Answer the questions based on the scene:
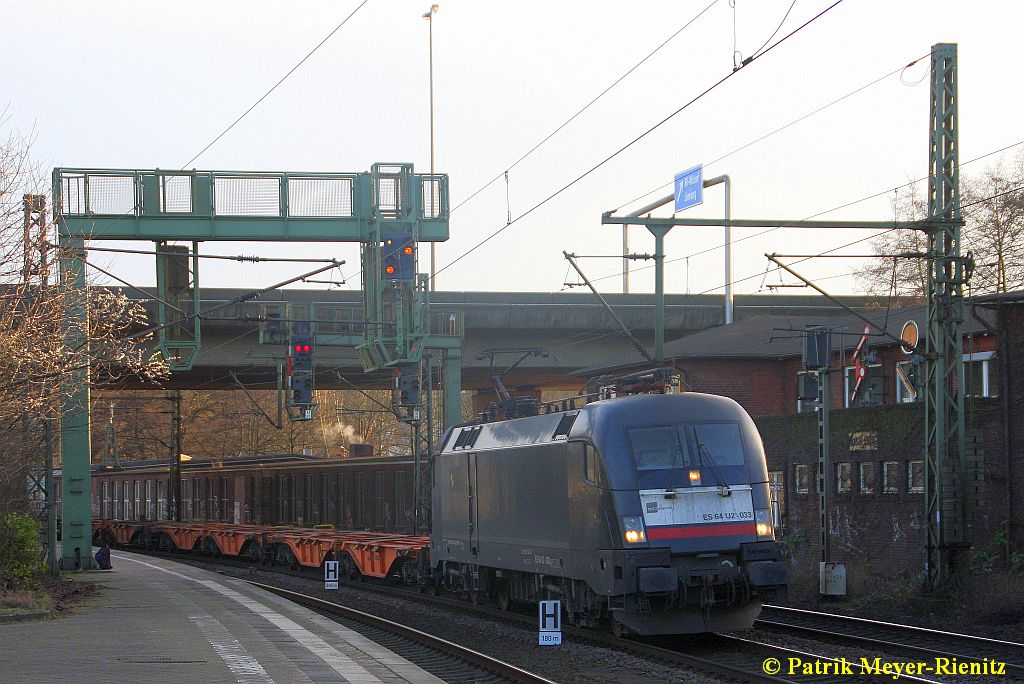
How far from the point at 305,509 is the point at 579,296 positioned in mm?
12364

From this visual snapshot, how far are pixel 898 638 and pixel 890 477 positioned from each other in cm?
1129

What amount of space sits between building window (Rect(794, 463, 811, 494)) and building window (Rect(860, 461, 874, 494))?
2350 millimetres

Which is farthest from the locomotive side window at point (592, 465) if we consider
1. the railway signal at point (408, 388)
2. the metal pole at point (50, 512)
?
the railway signal at point (408, 388)

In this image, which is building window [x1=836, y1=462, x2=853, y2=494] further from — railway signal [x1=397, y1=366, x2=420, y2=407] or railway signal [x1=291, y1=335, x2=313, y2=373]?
railway signal [x1=291, y1=335, x2=313, y2=373]

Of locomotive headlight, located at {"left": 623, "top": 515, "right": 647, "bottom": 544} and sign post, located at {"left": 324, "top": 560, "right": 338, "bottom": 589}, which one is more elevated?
locomotive headlight, located at {"left": 623, "top": 515, "right": 647, "bottom": 544}


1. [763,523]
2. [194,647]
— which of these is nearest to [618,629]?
[763,523]

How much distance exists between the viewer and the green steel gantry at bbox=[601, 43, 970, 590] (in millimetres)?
19875

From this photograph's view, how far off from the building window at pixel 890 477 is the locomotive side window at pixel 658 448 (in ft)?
40.1

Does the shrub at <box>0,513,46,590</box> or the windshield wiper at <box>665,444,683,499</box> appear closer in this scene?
the windshield wiper at <box>665,444,683,499</box>

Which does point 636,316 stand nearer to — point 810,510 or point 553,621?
point 810,510

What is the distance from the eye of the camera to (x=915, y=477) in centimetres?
2616

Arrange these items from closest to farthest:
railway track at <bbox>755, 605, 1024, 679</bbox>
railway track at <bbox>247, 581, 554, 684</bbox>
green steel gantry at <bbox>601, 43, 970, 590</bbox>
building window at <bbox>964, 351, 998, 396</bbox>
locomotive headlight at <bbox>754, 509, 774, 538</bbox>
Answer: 1. railway track at <bbox>247, 581, 554, 684</bbox>
2. railway track at <bbox>755, 605, 1024, 679</bbox>
3. locomotive headlight at <bbox>754, 509, 774, 538</bbox>
4. green steel gantry at <bbox>601, 43, 970, 590</bbox>
5. building window at <bbox>964, 351, 998, 396</bbox>

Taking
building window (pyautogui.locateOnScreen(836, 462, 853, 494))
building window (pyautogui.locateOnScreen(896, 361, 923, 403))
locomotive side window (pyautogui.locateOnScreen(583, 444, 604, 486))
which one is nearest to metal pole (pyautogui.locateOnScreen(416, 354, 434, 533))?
building window (pyautogui.locateOnScreen(836, 462, 853, 494))

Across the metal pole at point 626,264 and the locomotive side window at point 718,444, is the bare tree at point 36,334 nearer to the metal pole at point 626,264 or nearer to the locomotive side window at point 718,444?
the locomotive side window at point 718,444
